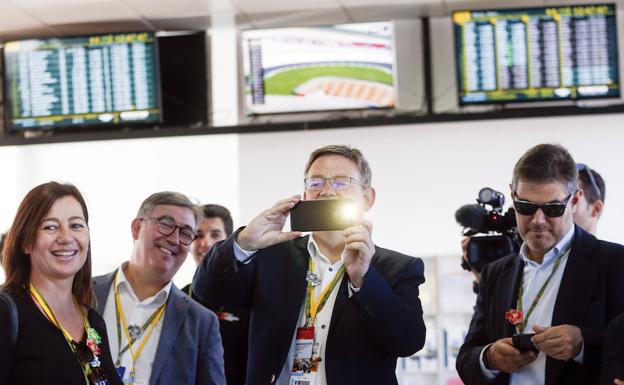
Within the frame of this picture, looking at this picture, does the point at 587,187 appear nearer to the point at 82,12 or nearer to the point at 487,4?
the point at 487,4

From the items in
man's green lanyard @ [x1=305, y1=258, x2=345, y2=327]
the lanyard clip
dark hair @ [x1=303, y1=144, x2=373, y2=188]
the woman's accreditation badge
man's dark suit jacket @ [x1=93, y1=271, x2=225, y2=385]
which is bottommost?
man's dark suit jacket @ [x1=93, y1=271, x2=225, y2=385]

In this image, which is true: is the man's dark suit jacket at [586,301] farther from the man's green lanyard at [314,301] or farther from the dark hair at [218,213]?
the dark hair at [218,213]

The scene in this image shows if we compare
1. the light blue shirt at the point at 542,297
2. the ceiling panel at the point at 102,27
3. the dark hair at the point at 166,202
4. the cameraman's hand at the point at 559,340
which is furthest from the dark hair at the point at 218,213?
the ceiling panel at the point at 102,27

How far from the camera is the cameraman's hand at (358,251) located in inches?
112

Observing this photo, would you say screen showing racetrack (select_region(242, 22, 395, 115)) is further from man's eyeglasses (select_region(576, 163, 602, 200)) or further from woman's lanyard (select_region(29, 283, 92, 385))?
woman's lanyard (select_region(29, 283, 92, 385))

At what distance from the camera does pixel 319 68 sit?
6.43 meters

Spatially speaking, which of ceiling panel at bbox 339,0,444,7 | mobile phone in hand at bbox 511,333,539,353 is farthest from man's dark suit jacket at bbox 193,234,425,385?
ceiling panel at bbox 339,0,444,7

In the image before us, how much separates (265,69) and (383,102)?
0.78 meters

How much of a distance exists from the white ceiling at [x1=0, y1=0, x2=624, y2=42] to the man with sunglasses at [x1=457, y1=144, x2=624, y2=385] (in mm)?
3530

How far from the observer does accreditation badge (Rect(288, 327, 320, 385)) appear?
115 inches

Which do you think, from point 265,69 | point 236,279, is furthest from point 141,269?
point 265,69

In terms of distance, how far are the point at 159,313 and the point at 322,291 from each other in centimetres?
92

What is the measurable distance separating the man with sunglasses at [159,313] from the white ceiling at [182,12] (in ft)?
9.11

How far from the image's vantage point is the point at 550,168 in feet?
9.95
